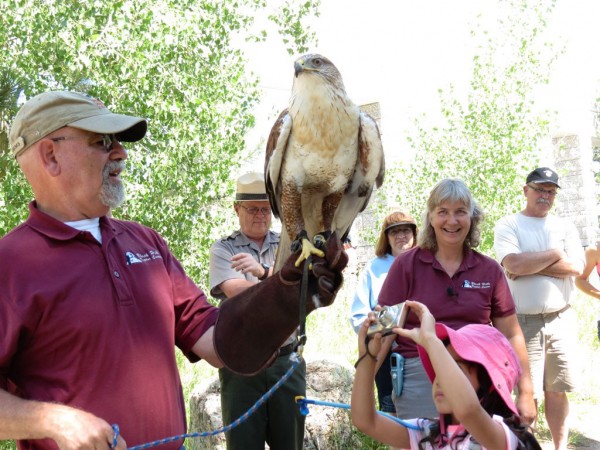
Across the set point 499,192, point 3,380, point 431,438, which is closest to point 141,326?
point 3,380

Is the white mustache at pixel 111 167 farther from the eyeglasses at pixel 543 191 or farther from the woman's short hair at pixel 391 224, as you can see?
the eyeglasses at pixel 543 191

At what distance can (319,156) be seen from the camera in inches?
134

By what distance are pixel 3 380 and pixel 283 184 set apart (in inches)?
77.8

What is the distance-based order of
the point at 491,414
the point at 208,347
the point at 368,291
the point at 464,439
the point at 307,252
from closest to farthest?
1. the point at 208,347
2. the point at 464,439
3. the point at 491,414
4. the point at 307,252
5. the point at 368,291

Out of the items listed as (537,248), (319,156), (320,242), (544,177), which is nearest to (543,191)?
(544,177)

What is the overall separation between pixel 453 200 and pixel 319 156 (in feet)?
2.71

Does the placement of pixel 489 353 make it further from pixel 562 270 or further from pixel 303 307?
pixel 562 270

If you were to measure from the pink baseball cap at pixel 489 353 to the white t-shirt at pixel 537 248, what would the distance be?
2686 millimetres

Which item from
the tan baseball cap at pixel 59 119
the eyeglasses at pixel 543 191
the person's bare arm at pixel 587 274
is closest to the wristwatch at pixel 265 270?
the tan baseball cap at pixel 59 119

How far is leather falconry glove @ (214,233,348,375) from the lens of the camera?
226 cm

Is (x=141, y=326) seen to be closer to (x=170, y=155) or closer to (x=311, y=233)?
(x=311, y=233)

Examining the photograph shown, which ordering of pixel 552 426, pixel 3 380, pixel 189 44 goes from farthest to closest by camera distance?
pixel 189 44
pixel 552 426
pixel 3 380

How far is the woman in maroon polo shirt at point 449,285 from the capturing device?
348 centimetres

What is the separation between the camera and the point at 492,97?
315 inches
